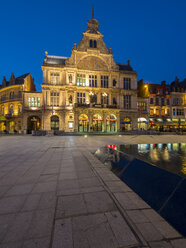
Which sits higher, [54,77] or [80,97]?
[54,77]

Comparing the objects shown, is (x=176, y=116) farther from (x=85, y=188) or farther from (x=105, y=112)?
(x=85, y=188)

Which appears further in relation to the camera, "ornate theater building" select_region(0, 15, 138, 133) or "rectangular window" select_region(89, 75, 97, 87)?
"rectangular window" select_region(89, 75, 97, 87)

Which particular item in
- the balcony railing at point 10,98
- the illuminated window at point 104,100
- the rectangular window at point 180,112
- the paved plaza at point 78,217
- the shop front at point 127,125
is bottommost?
the paved plaza at point 78,217

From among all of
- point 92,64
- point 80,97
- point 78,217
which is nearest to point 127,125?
point 80,97

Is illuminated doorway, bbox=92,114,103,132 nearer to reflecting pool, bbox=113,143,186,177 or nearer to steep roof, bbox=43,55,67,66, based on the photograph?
steep roof, bbox=43,55,67,66

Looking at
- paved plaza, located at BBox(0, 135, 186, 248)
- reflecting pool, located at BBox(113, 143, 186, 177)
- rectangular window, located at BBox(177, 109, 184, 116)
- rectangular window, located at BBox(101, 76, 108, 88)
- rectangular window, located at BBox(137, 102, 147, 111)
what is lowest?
paved plaza, located at BBox(0, 135, 186, 248)

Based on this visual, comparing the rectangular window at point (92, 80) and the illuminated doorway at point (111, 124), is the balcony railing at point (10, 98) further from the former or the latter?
the illuminated doorway at point (111, 124)

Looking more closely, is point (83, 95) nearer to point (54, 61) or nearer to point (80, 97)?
point (80, 97)

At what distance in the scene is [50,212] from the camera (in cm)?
223

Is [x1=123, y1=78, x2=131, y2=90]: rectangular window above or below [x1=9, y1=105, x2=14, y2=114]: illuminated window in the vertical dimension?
above

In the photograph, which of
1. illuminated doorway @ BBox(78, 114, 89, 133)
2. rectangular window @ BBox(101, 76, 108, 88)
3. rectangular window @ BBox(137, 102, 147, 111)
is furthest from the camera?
rectangular window @ BBox(137, 102, 147, 111)

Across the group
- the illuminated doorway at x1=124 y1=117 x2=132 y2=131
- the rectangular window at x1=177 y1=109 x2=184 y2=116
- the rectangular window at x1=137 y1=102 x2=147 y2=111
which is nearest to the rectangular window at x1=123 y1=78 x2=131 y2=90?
the rectangular window at x1=137 y1=102 x2=147 y2=111

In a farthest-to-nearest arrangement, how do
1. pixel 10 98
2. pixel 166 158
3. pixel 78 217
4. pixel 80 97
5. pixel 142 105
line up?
1. pixel 142 105
2. pixel 10 98
3. pixel 80 97
4. pixel 166 158
5. pixel 78 217

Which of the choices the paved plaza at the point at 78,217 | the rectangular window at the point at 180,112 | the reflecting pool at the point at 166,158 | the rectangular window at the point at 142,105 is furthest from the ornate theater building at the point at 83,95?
the paved plaza at the point at 78,217
